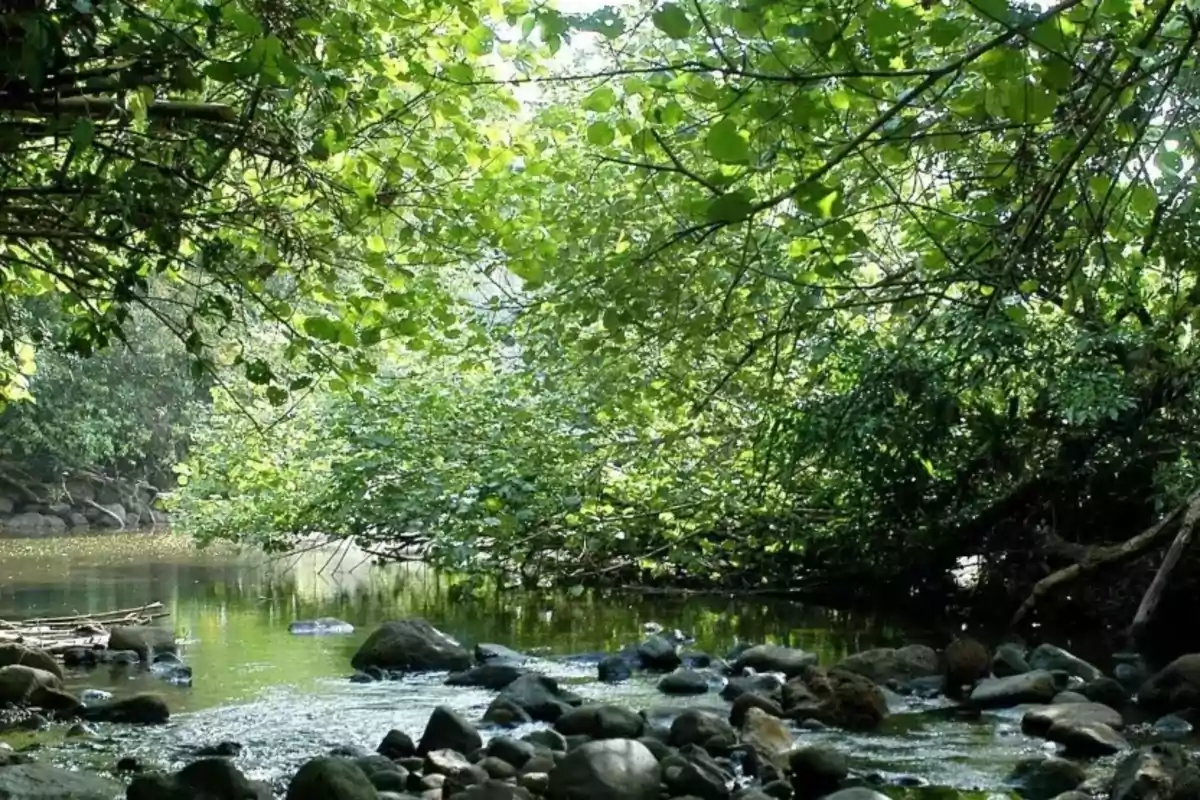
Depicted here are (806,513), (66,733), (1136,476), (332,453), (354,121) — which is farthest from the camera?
(332,453)

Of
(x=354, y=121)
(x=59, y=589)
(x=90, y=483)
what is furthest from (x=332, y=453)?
(x=90, y=483)

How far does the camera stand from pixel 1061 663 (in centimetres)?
923

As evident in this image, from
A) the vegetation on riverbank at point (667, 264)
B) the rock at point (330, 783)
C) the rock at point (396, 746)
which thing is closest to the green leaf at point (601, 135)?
the vegetation on riverbank at point (667, 264)

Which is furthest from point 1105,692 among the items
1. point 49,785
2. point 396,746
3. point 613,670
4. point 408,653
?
point 49,785

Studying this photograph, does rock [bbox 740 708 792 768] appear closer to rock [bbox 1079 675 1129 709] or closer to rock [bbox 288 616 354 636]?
rock [bbox 1079 675 1129 709]

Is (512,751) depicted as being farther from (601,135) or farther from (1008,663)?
(1008,663)

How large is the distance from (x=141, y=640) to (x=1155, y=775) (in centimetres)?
753

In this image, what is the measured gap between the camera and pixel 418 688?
9.18 m

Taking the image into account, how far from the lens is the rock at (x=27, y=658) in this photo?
8.88m

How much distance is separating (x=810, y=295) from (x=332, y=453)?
9.88m

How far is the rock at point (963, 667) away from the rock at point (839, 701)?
0.84 m

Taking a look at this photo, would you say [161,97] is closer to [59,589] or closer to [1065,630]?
[1065,630]

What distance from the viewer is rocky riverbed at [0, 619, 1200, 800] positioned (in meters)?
5.94

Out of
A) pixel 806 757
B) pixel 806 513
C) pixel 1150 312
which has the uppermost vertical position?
pixel 1150 312
